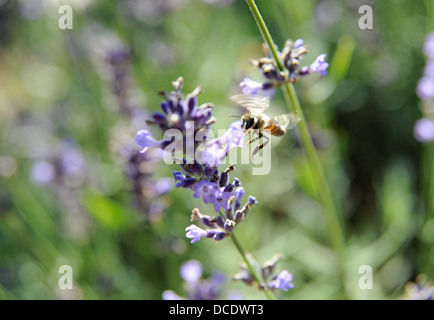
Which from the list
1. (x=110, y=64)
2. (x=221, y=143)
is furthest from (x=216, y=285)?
(x=110, y=64)

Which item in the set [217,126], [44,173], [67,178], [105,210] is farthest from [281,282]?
[44,173]

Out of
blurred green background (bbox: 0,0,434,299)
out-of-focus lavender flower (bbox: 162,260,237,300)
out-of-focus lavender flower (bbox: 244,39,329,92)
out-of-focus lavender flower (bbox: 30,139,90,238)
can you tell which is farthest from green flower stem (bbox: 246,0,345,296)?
out-of-focus lavender flower (bbox: 30,139,90,238)

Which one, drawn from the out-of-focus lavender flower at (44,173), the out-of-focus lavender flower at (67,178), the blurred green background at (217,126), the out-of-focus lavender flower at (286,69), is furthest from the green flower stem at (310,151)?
the out-of-focus lavender flower at (44,173)

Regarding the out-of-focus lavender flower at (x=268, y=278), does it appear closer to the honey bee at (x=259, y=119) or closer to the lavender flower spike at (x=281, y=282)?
the lavender flower spike at (x=281, y=282)

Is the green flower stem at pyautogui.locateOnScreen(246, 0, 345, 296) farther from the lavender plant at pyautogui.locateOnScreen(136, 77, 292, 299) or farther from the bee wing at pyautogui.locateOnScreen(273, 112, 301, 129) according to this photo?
the lavender plant at pyautogui.locateOnScreen(136, 77, 292, 299)

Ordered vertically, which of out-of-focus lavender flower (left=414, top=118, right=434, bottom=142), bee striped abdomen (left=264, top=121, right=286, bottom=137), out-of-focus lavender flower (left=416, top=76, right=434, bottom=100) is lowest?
bee striped abdomen (left=264, top=121, right=286, bottom=137)
